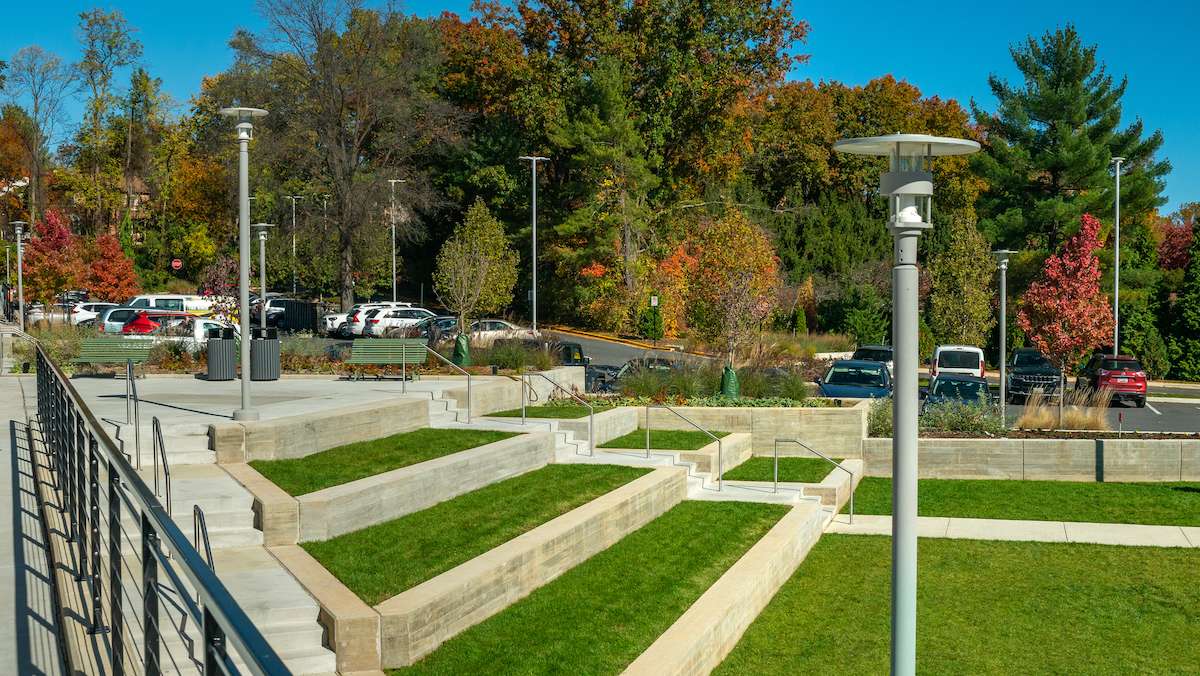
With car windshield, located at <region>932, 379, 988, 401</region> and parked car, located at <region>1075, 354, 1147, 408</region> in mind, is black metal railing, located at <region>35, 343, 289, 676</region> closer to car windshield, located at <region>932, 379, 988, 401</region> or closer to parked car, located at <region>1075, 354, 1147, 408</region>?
car windshield, located at <region>932, 379, 988, 401</region>

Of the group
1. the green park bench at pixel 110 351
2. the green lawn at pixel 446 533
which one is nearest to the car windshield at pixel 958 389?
the green lawn at pixel 446 533

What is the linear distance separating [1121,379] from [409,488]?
1149 inches

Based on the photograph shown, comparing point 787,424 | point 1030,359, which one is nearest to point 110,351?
point 787,424

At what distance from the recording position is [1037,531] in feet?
53.5

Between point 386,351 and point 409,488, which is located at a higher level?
point 386,351

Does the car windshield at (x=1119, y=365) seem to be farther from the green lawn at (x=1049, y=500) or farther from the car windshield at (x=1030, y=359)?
the green lawn at (x=1049, y=500)

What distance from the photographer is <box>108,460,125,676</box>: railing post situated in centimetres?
458

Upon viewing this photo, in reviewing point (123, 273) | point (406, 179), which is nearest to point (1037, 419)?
point (406, 179)

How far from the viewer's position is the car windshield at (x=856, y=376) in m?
27.2

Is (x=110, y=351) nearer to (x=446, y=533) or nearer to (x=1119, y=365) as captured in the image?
(x=446, y=533)

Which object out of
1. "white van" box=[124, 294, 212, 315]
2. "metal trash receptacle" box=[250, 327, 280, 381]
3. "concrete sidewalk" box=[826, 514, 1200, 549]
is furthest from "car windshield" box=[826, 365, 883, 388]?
"white van" box=[124, 294, 212, 315]

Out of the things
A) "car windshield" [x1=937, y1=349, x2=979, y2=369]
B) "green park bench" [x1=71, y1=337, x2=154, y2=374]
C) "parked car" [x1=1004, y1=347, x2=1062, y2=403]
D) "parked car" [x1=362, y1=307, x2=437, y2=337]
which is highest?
"parked car" [x1=362, y1=307, x2=437, y2=337]

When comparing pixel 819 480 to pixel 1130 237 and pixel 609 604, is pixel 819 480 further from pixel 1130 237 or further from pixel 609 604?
pixel 1130 237

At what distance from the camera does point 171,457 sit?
13.6 meters
